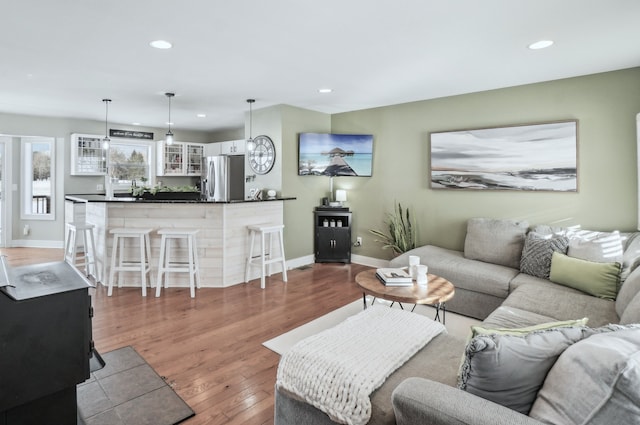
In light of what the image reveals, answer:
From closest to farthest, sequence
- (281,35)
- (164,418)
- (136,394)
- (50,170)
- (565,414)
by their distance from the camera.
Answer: (565,414), (164,418), (136,394), (281,35), (50,170)

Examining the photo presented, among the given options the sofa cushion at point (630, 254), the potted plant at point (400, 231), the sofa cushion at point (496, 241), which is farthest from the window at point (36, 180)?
the sofa cushion at point (630, 254)

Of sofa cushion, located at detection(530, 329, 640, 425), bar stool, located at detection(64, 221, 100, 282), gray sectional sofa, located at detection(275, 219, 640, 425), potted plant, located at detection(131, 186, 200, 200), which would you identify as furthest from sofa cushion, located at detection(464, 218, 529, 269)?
bar stool, located at detection(64, 221, 100, 282)

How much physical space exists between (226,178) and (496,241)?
4615 millimetres

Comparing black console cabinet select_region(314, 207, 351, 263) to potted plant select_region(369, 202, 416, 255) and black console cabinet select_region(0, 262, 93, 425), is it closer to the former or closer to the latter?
potted plant select_region(369, 202, 416, 255)

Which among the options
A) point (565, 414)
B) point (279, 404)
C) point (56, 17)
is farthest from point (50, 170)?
point (565, 414)

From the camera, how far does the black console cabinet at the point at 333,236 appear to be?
5.61 metres

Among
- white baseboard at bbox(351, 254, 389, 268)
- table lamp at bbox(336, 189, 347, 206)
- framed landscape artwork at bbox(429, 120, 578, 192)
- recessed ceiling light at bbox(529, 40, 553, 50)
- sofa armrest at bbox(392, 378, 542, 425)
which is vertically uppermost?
recessed ceiling light at bbox(529, 40, 553, 50)

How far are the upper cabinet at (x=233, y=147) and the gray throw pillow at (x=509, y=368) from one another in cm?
595

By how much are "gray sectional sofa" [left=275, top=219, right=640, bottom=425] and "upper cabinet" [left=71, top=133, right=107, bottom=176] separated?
6244 millimetres

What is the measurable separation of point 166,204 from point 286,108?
7.05 ft

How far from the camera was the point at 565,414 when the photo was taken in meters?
1.06

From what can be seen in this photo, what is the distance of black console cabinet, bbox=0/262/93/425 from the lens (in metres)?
1.50

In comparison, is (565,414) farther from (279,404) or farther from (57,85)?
(57,85)

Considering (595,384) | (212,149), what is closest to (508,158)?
(595,384)
